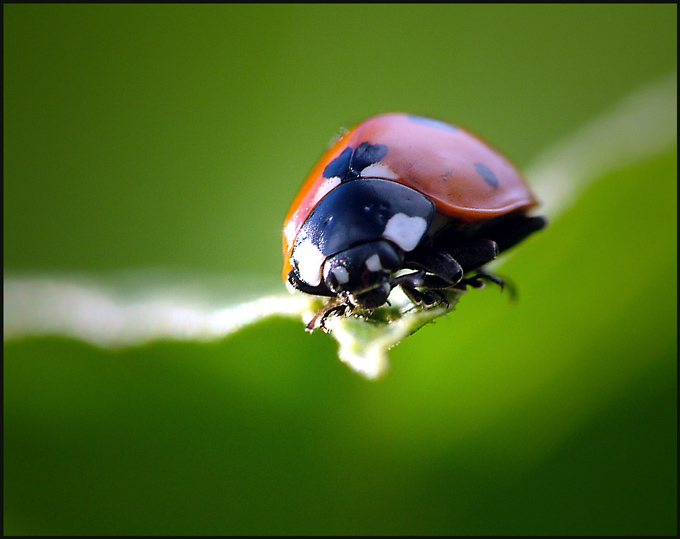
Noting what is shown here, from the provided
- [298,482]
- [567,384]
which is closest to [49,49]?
[298,482]

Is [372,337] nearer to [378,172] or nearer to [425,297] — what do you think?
[425,297]

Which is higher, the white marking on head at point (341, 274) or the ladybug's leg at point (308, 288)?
the ladybug's leg at point (308, 288)

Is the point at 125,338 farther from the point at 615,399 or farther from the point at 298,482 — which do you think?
the point at 615,399

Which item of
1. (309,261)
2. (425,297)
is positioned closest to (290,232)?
(309,261)

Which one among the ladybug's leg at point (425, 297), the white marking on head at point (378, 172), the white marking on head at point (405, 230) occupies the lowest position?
the ladybug's leg at point (425, 297)

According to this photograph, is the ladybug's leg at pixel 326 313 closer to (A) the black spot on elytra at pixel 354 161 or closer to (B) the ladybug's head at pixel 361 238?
(B) the ladybug's head at pixel 361 238

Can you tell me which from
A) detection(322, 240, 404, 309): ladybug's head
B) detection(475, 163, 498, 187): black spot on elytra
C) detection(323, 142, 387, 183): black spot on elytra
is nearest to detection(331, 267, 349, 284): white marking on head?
detection(322, 240, 404, 309): ladybug's head

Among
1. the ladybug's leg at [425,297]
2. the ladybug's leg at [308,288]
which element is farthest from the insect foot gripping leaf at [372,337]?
Answer: the ladybug's leg at [308,288]

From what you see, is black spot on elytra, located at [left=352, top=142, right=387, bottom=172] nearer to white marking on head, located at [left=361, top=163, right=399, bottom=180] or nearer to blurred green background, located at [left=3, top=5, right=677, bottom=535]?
white marking on head, located at [left=361, top=163, right=399, bottom=180]
